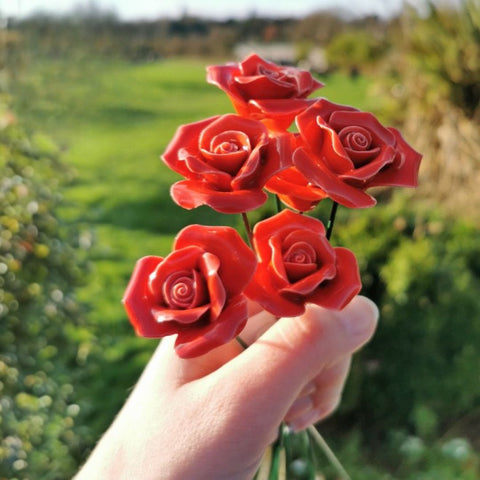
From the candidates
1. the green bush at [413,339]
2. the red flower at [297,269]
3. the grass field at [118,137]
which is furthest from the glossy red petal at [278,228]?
the green bush at [413,339]

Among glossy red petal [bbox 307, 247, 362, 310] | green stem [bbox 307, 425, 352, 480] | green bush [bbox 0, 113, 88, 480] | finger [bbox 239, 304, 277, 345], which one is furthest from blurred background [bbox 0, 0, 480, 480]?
glossy red petal [bbox 307, 247, 362, 310]

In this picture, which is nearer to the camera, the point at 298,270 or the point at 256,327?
the point at 298,270

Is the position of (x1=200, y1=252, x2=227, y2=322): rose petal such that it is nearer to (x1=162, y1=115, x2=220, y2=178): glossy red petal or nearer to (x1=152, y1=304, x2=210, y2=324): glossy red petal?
(x1=152, y1=304, x2=210, y2=324): glossy red petal

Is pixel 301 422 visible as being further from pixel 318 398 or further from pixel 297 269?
pixel 297 269

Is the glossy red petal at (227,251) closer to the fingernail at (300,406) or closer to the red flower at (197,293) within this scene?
the red flower at (197,293)

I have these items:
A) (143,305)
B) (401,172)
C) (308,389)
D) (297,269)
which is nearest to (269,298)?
(297,269)
